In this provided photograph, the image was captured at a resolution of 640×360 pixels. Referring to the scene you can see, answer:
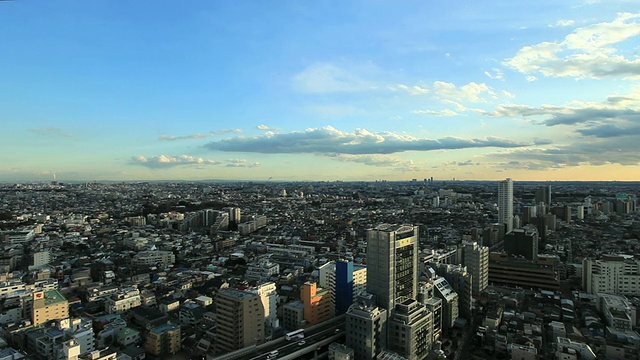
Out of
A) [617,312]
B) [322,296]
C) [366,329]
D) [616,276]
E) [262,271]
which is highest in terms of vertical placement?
[366,329]

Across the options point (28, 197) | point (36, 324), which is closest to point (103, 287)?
point (36, 324)

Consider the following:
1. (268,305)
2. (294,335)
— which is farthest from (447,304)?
(268,305)

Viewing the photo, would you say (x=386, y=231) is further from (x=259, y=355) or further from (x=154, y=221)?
(x=154, y=221)

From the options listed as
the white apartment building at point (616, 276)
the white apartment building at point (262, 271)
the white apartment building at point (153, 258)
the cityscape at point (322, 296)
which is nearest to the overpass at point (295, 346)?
the cityscape at point (322, 296)

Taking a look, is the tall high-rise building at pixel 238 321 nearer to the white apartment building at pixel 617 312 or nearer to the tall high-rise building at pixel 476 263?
the tall high-rise building at pixel 476 263

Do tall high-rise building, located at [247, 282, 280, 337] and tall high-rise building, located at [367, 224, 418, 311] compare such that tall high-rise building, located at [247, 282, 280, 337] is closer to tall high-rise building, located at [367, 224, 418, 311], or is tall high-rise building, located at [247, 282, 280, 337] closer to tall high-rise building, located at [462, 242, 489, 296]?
tall high-rise building, located at [367, 224, 418, 311]

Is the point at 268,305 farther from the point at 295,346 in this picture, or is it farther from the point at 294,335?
the point at 295,346
